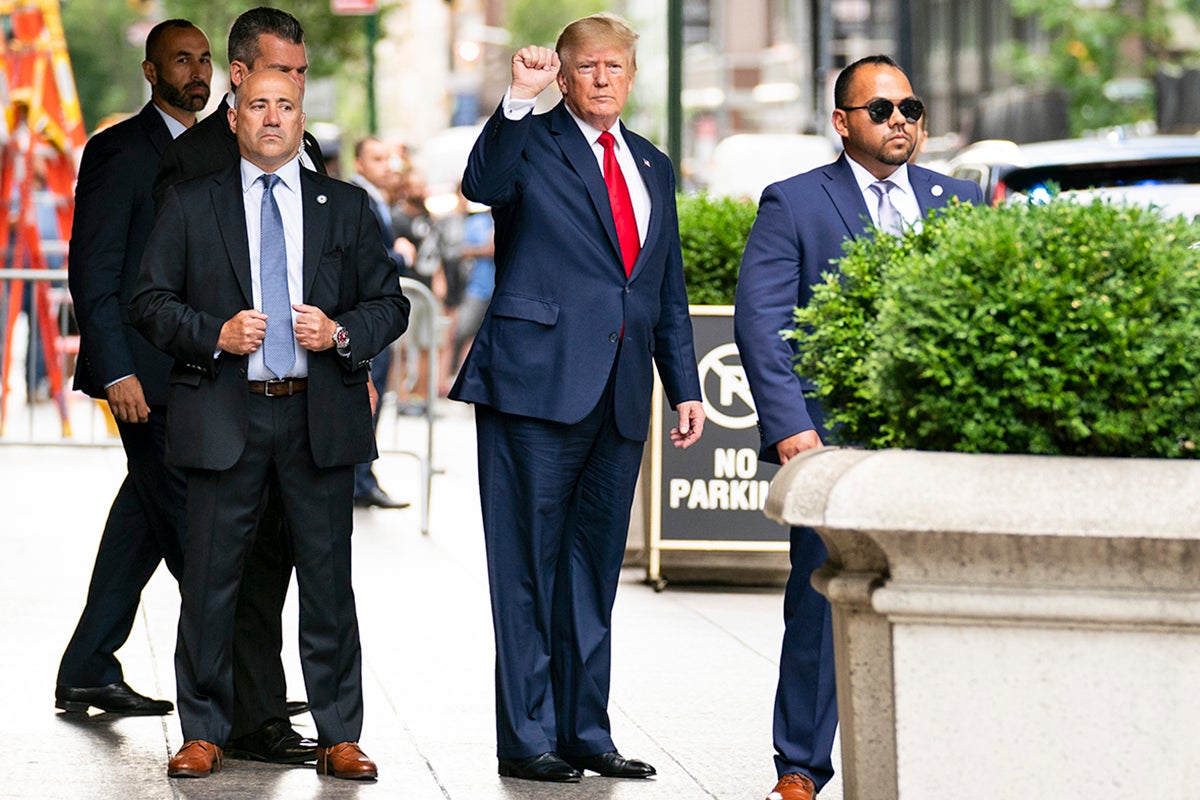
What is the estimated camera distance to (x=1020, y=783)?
3816 mm

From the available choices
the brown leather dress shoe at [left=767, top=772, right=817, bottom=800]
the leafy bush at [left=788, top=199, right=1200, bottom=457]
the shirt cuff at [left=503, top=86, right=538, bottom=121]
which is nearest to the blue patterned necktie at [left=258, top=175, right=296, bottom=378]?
the shirt cuff at [left=503, top=86, right=538, bottom=121]

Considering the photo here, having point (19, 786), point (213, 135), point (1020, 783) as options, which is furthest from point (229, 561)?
point (1020, 783)

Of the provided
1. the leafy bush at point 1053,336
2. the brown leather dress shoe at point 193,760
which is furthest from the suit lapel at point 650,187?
the leafy bush at point 1053,336

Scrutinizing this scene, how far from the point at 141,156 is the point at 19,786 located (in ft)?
6.61

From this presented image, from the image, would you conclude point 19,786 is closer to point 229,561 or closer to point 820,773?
point 229,561

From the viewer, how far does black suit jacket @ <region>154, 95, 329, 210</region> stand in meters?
6.23

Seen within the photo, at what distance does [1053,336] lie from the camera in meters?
3.79

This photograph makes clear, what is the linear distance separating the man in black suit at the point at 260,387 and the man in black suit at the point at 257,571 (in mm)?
261

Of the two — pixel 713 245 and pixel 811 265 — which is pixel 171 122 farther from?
pixel 713 245

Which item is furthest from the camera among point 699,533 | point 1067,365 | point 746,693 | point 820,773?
point 699,533

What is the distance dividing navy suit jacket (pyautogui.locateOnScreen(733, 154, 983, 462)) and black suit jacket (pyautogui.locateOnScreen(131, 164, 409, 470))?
112cm

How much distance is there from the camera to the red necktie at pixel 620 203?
Result: 6086 mm

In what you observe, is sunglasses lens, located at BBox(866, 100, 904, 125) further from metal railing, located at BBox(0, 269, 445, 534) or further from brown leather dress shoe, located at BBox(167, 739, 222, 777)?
metal railing, located at BBox(0, 269, 445, 534)

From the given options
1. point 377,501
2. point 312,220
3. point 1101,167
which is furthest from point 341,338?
point 377,501
